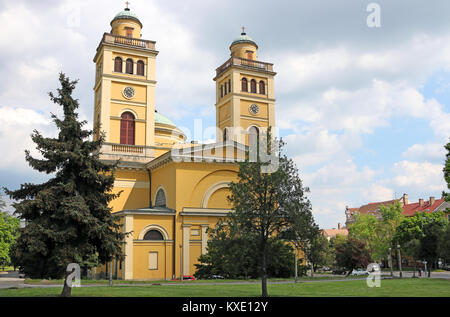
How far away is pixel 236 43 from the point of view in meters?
53.8

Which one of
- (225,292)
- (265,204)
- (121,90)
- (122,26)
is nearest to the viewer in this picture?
(265,204)

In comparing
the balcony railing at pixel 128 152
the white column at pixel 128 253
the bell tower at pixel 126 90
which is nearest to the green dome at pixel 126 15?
the bell tower at pixel 126 90

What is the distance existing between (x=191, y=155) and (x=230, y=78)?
16.8 m

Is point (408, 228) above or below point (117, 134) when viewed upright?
below

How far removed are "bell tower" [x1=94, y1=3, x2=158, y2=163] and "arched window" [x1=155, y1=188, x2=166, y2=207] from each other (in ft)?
14.7

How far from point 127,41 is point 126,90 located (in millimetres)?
5380

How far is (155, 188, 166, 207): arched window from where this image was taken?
4103 centimetres

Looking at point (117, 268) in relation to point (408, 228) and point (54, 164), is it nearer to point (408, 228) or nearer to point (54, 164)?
point (54, 164)

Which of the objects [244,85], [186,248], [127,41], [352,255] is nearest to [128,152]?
[127,41]

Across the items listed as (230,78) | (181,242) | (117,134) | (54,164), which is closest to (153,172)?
(117,134)

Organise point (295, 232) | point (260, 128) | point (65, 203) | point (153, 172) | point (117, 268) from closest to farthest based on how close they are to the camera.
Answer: point (65, 203)
point (295, 232)
point (117, 268)
point (153, 172)
point (260, 128)

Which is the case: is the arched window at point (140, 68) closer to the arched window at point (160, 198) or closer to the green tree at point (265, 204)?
the arched window at point (160, 198)

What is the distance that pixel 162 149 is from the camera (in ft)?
155

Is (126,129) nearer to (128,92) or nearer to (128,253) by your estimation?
(128,92)
